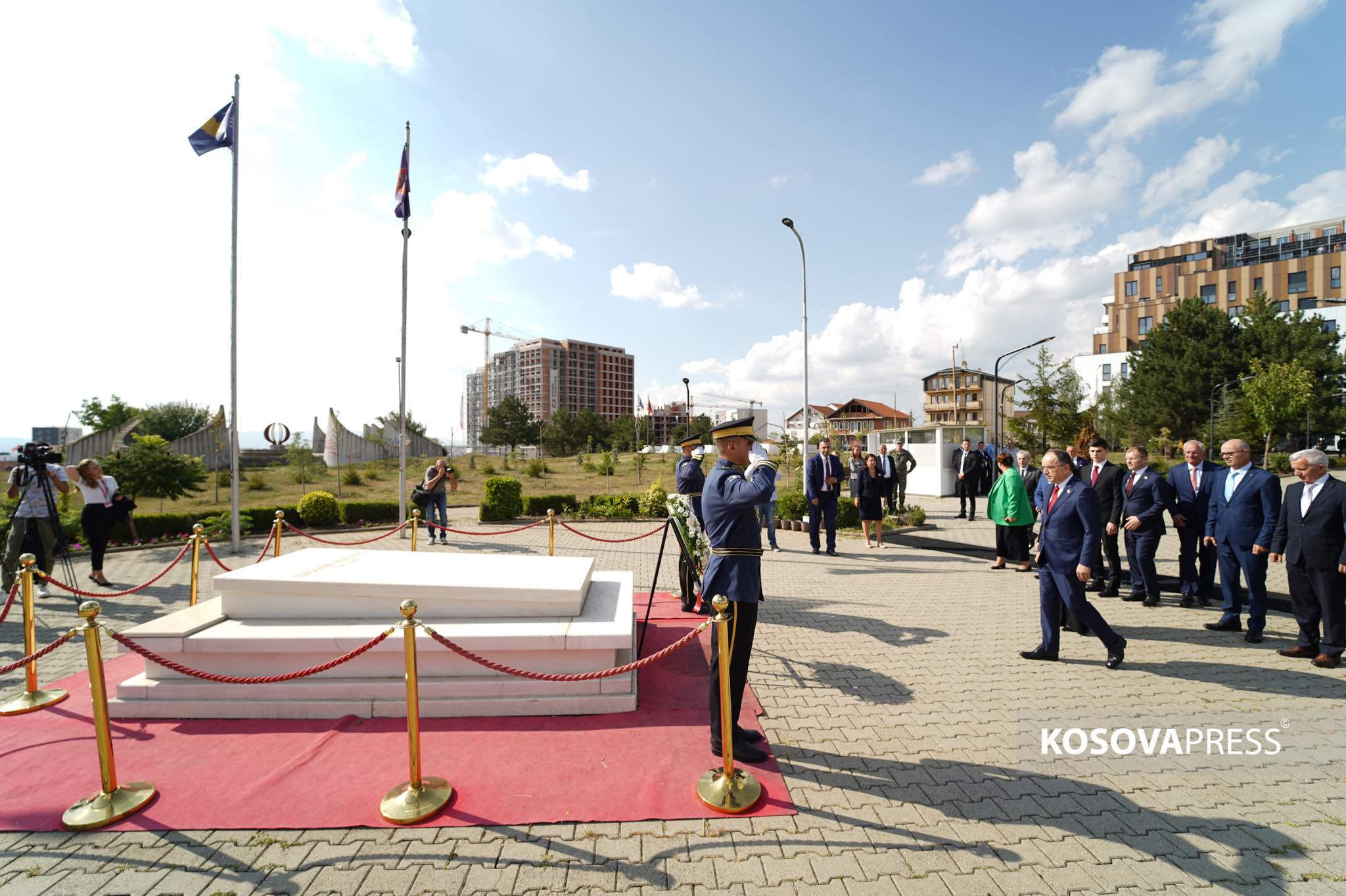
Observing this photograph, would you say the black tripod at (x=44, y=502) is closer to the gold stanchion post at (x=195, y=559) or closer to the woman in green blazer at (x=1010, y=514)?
the gold stanchion post at (x=195, y=559)

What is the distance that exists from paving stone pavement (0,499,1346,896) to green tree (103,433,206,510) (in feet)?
29.4

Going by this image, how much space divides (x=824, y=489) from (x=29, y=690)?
10.3 metres

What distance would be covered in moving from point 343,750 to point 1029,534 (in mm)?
10347

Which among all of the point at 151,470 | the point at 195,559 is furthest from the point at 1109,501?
the point at 151,470

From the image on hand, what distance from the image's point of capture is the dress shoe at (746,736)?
4.03m

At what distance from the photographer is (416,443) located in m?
59.5

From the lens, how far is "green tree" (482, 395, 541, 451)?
59812 millimetres

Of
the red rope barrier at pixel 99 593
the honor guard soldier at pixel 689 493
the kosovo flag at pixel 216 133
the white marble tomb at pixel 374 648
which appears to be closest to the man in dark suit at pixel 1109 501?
the honor guard soldier at pixel 689 493

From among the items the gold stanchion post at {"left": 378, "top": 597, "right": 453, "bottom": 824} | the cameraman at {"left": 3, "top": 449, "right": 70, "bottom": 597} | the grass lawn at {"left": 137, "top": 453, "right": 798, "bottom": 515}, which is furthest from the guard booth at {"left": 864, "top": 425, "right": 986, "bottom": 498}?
the cameraman at {"left": 3, "top": 449, "right": 70, "bottom": 597}

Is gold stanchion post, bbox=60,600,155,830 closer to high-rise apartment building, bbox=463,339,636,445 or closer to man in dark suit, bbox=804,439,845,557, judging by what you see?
man in dark suit, bbox=804,439,845,557

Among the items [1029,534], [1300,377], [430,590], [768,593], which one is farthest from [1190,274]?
[430,590]

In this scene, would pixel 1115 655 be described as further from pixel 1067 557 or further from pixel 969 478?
pixel 969 478

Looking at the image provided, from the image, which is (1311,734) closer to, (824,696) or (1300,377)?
(824,696)

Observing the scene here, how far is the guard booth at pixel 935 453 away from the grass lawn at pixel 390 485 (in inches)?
170
